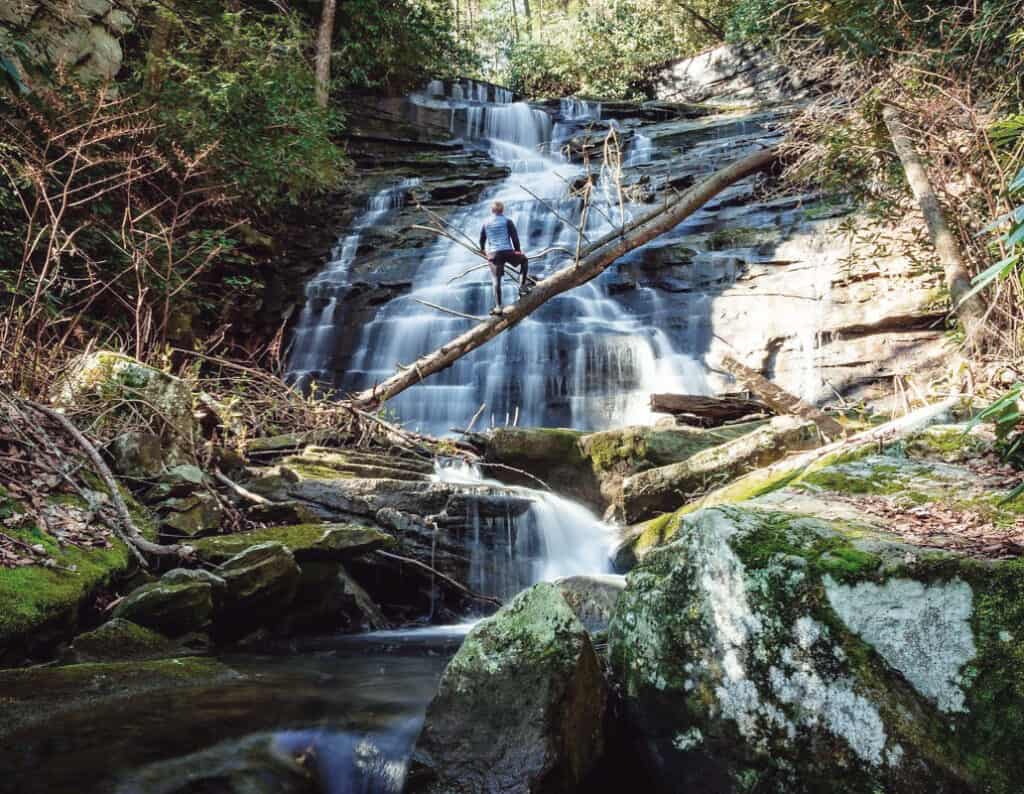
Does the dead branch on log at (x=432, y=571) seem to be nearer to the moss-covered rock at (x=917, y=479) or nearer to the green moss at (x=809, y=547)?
the moss-covered rock at (x=917, y=479)

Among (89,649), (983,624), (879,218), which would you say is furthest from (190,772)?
(879,218)

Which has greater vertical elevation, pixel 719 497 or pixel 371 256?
pixel 371 256

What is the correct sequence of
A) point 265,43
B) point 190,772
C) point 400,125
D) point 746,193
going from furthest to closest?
point 400,125, point 746,193, point 265,43, point 190,772

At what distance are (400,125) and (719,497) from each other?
18.1 metres

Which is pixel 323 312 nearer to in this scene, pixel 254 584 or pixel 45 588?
pixel 254 584

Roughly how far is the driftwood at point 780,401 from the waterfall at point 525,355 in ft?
10.3

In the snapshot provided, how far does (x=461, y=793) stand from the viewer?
8.55 feet

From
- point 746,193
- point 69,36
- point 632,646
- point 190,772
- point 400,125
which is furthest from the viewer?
point 400,125

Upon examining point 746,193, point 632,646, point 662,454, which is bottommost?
point 632,646

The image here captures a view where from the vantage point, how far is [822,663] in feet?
7.75

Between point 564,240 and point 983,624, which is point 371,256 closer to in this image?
point 564,240

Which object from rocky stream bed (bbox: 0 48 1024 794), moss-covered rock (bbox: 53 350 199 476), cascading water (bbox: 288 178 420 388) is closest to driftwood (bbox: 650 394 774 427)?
rocky stream bed (bbox: 0 48 1024 794)

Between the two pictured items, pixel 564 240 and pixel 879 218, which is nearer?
pixel 879 218

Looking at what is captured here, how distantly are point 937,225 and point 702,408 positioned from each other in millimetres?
3374
